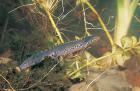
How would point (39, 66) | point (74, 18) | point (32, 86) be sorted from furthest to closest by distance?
1. point (74, 18)
2. point (39, 66)
3. point (32, 86)

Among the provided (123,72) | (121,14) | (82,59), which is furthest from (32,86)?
(121,14)

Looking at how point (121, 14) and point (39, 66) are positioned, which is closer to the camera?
point (39, 66)

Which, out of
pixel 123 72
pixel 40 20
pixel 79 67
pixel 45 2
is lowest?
pixel 123 72

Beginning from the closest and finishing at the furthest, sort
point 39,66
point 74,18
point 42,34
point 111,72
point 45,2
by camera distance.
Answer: point 39,66, point 45,2, point 111,72, point 42,34, point 74,18

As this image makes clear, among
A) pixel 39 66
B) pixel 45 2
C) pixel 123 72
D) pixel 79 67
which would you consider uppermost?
pixel 45 2

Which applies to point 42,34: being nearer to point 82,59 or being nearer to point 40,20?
point 40,20

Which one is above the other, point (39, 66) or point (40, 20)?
point (40, 20)

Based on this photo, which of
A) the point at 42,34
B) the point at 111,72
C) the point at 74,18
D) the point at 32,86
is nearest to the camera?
the point at 32,86

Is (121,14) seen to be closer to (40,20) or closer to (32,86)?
(40,20)

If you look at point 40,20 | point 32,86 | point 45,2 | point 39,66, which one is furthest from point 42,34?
point 32,86
